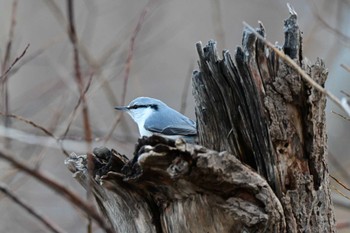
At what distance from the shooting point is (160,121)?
2.93 meters

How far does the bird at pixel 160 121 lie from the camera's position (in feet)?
8.65

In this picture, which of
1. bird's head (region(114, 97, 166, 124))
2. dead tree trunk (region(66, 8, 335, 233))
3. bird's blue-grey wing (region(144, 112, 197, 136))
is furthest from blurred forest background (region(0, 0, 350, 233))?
dead tree trunk (region(66, 8, 335, 233))

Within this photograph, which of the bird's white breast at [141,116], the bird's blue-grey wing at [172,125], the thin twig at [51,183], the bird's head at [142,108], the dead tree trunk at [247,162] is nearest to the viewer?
the thin twig at [51,183]

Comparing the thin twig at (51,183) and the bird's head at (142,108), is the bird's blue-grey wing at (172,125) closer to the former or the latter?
the bird's head at (142,108)

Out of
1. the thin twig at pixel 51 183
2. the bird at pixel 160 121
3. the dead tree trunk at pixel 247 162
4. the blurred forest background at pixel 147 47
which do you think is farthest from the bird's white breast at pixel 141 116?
the thin twig at pixel 51 183

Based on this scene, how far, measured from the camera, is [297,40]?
6.63 feet

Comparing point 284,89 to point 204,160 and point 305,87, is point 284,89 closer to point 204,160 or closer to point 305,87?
point 305,87

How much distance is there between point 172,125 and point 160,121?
16 cm

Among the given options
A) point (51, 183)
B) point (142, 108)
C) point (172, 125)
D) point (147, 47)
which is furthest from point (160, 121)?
point (147, 47)

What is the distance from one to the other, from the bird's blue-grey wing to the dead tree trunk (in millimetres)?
495

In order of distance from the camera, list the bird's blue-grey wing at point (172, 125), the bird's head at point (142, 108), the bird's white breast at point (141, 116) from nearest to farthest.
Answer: the bird's blue-grey wing at point (172, 125) < the bird's white breast at point (141, 116) < the bird's head at point (142, 108)

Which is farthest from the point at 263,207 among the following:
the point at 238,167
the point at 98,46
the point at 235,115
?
the point at 98,46

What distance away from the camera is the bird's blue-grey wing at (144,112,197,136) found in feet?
8.63

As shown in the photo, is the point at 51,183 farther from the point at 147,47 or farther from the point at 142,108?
the point at 147,47
